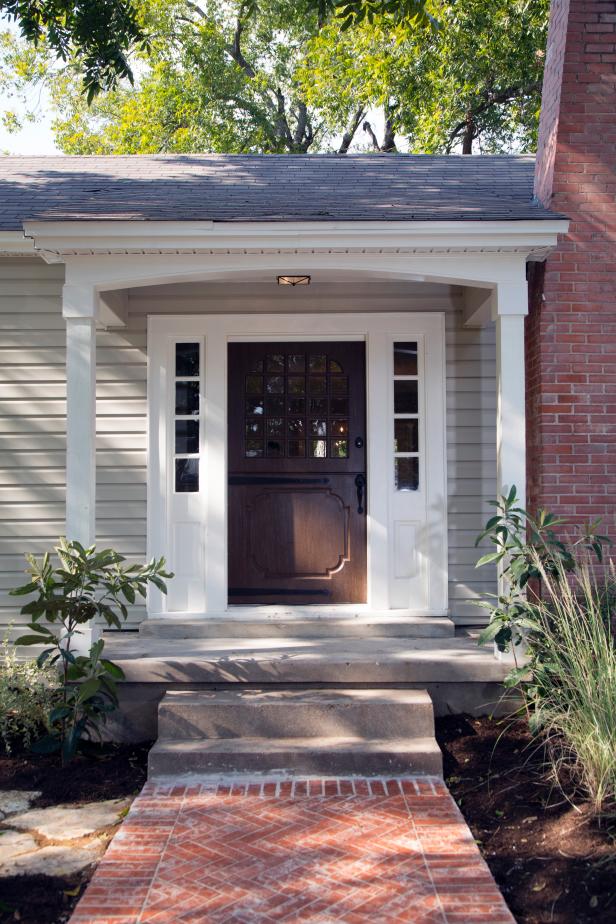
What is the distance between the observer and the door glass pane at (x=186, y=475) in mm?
5887

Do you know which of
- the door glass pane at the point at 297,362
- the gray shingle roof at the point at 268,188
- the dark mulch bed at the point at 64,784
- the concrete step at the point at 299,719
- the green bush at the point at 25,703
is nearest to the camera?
the dark mulch bed at the point at 64,784

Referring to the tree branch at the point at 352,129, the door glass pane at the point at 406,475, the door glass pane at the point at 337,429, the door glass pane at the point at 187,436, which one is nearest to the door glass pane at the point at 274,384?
the door glass pane at the point at 337,429

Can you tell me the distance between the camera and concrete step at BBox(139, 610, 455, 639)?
5.48m

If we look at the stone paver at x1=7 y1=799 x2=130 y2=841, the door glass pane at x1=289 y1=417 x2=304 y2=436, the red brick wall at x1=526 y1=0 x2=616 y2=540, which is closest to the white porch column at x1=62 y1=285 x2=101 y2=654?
the stone paver at x1=7 y1=799 x2=130 y2=841

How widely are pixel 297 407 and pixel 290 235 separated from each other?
1.54m

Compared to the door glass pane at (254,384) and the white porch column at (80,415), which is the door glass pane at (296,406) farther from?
the white porch column at (80,415)

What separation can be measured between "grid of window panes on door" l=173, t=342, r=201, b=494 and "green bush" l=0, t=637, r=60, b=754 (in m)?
1.74

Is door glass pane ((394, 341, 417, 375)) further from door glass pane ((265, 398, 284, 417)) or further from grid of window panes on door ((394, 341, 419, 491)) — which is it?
door glass pane ((265, 398, 284, 417))

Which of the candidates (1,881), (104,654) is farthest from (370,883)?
(104,654)

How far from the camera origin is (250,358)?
6.00m

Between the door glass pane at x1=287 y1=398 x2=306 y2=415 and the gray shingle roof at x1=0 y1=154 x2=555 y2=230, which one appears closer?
the gray shingle roof at x1=0 y1=154 x2=555 y2=230

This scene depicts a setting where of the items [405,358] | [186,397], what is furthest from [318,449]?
[186,397]

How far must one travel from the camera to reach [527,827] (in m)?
3.50

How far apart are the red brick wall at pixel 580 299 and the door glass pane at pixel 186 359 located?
2.35 metres
